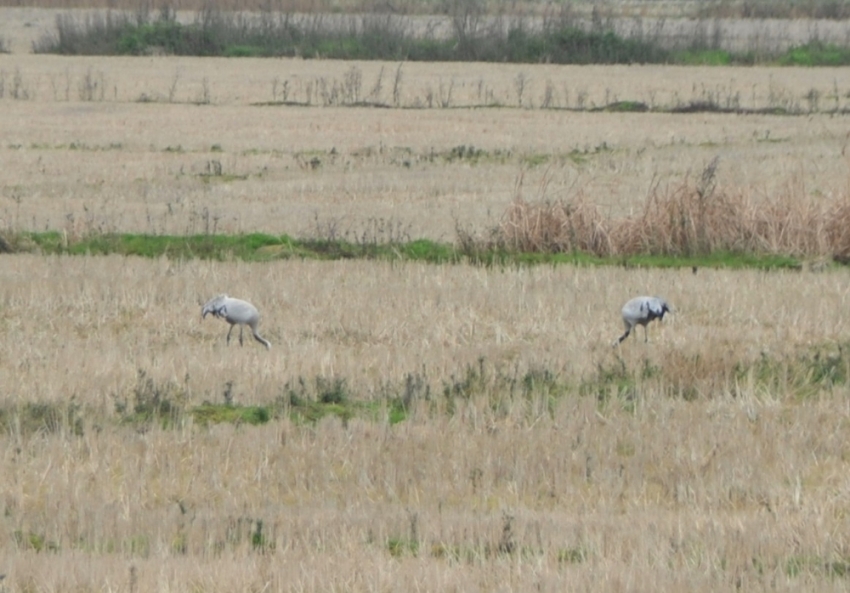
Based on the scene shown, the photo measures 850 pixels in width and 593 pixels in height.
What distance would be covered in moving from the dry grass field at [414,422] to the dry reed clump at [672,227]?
0.57 meters

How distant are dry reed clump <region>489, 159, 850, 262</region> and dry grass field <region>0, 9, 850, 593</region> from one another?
0.57 meters

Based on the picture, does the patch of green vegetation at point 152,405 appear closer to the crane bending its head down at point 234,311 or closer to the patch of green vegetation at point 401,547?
the crane bending its head down at point 234,311

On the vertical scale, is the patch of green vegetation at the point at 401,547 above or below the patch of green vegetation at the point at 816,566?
below

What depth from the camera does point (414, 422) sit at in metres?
8.16

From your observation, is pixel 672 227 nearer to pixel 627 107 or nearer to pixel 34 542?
pixel 34 542

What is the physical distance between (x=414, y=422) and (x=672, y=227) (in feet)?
26.7

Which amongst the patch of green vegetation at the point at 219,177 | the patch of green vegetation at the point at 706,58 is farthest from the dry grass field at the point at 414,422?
the patch of green vegetation at the point at 706,58

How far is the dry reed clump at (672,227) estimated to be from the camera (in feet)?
50.8

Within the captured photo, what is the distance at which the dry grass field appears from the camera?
558cm

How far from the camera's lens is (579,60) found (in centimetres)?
5462

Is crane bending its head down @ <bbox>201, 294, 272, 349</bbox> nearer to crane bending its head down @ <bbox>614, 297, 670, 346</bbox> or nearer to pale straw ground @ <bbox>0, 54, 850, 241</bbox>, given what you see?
crane bending its head down @ <bbox>614, 297, 670, 346</bbox>

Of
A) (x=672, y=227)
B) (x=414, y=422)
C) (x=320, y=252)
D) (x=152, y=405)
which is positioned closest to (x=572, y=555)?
(x=414, y=422)

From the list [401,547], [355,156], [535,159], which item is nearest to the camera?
[401,547]

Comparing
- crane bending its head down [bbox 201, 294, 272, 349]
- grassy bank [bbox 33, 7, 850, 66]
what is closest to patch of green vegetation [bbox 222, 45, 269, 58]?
grassy bank [bbox 33, 7, 850, 66]
